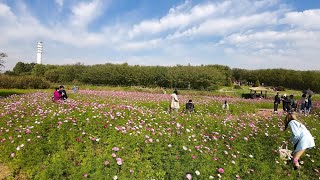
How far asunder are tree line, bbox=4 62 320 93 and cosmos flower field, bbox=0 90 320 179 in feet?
143

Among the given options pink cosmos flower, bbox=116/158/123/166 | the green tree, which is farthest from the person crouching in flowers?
the green tree

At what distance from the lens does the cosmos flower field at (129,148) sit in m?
6.09

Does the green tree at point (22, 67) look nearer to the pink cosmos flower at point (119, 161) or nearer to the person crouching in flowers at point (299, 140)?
the pink cosmos flower at point (119, 161)

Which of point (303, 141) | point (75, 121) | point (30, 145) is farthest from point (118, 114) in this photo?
point (303, 141)

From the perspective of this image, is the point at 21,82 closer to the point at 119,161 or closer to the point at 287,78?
the point at 119,161

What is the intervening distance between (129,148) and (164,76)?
55579 mm

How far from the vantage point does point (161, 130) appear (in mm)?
7926

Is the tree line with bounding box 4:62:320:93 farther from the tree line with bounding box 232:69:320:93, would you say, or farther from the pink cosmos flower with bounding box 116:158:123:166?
the pink cosmos flower with bounding box 116:158:123:166

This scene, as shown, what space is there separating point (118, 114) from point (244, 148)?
13.6 ft

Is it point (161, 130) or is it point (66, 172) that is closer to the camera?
point (66, 172)

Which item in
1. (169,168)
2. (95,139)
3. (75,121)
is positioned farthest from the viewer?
(75,121)

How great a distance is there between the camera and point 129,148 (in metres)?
6.65

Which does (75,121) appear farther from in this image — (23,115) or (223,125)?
(223,125)

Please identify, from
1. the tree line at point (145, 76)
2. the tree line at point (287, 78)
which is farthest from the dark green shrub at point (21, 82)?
the tree line at point (287, 78)
